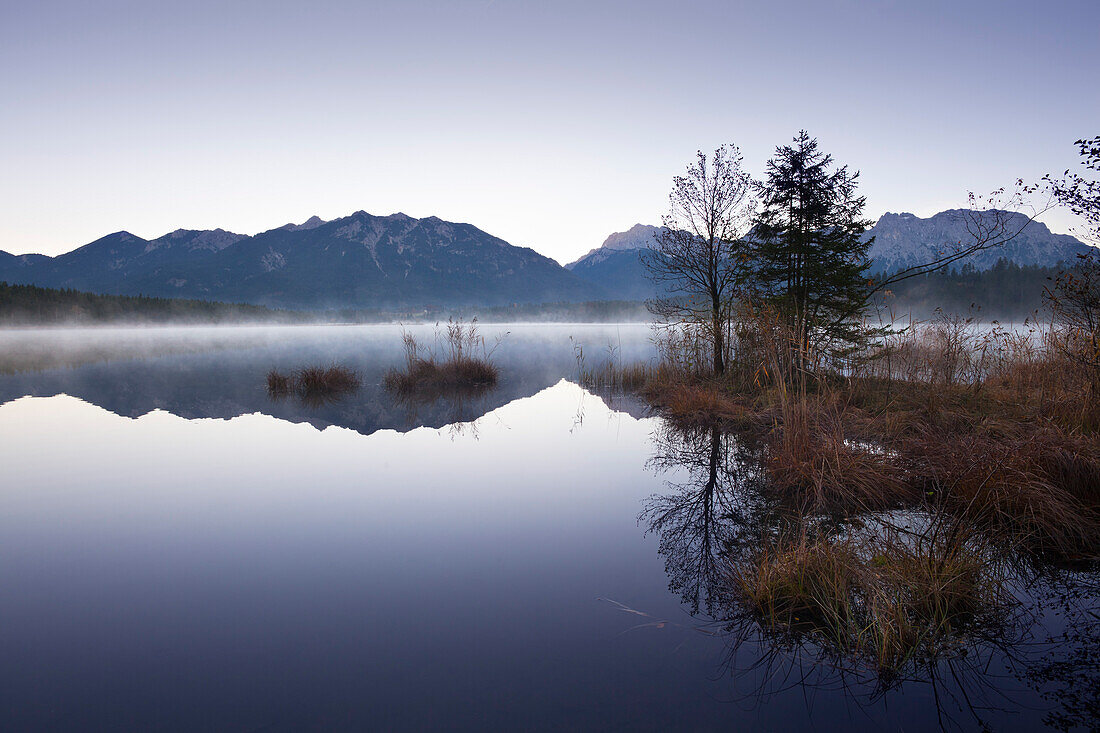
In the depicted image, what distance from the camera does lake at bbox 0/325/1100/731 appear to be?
289 cm

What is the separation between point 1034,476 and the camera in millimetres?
5020

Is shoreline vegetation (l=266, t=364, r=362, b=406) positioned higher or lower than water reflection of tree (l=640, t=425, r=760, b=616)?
higher

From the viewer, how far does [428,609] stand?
4105 mm

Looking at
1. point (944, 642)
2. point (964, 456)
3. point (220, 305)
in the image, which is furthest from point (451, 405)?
point (220, 305)

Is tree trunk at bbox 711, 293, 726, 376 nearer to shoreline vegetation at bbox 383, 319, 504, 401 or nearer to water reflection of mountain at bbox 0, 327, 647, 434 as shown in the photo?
water reflection of mountain at bbox 0, 327, 647, 434

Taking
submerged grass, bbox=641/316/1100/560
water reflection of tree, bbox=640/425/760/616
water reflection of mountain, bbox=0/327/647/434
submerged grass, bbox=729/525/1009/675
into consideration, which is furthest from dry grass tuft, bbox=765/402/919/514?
water reflection of mountain, bbox=0/327/647/434

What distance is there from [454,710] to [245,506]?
5.18 meters

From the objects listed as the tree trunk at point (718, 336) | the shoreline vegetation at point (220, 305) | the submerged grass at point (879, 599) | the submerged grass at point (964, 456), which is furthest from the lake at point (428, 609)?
the shoreline vegetation at point (220, 305)

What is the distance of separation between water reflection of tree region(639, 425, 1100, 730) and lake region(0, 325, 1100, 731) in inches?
0.7

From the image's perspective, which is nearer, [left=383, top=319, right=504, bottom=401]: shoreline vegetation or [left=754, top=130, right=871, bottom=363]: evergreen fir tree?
[left=754, top=130, right=871, bottom=363]: evergreen fir tree

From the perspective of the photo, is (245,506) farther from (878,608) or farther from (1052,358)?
(1052,358)

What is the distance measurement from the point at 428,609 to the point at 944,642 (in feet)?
12.0

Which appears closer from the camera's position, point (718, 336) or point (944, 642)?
point (944, 642)

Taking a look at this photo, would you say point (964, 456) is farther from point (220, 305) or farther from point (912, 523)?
point (220, 305)
